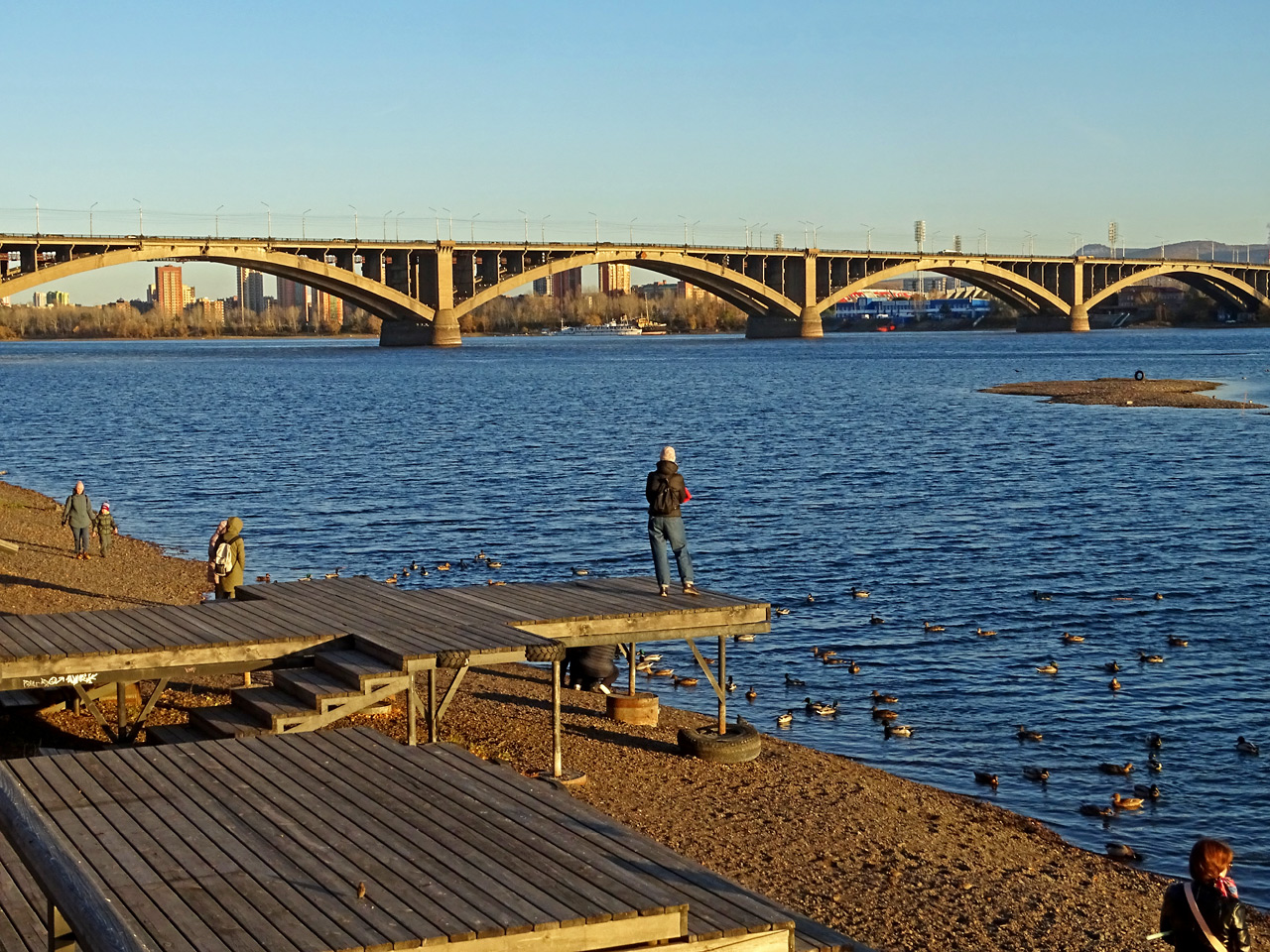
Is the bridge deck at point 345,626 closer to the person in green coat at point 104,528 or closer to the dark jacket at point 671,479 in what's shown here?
the dark jacket at point 671,479

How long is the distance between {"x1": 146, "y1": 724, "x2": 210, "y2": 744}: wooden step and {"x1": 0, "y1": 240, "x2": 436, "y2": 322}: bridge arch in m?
101

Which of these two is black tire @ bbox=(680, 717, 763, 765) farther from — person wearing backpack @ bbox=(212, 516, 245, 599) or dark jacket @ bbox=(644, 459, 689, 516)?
person wearing backpack @ bbox=(212, 516, 245, 599)

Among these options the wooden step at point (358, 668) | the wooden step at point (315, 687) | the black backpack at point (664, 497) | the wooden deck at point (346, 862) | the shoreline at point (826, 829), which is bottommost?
the shoreline at point (826, 829)

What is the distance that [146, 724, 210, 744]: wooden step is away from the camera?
44.5ft

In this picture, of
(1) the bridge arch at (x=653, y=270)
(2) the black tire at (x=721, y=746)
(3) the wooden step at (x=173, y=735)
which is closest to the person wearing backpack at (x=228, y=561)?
(3) the wooden step at (x=173, y=735)

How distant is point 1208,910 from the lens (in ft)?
22.6

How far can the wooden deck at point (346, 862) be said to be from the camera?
22.7 feet

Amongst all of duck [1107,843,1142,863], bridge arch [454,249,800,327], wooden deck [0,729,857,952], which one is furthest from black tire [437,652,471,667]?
bridge arch [454,249,800,327]

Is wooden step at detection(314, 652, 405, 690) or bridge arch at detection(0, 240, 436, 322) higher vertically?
bridge arch at detection(0, 240, 436, 322)

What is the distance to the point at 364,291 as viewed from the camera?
136625 millimetres

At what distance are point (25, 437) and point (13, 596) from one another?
150 ft

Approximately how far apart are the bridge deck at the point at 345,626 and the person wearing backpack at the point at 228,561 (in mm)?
1552

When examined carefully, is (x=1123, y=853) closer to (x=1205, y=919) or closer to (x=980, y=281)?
(x=1205, y=919)

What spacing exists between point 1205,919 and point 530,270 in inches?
5390
